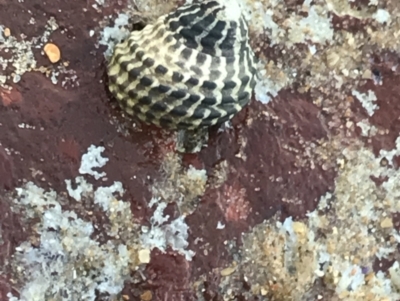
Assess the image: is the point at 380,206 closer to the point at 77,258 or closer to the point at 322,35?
the point at 322,35

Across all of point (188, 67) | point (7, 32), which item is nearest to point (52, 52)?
point (7, 32)

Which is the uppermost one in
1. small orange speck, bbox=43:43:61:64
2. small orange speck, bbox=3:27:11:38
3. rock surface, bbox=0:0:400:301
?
small orange speck, bbox=3:27:11:38

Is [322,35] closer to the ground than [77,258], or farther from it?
farther from it

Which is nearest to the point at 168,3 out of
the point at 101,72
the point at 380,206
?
the point at 101,72

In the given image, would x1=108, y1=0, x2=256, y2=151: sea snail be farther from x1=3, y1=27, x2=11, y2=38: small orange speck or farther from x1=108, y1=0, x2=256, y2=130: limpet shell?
x1=3, y1=27, x2=11, y2=38: small orange speck

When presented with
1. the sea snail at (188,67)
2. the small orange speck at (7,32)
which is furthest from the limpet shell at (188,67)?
the small orange speck at (7,32)

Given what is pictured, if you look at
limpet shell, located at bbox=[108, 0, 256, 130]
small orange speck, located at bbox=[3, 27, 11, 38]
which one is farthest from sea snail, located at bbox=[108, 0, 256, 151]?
small orange speck, located at bbox=[3, 27, 11, 38]

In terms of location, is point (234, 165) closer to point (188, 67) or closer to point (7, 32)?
point (188, 67)
